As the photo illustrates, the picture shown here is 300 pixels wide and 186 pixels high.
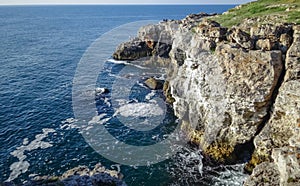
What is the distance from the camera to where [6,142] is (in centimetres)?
3462

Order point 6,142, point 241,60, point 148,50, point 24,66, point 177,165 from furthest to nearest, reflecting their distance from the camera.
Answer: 1. point 148,50
2. point 24,66
3. point 6,142
4. point 177,165
5. point 241,60

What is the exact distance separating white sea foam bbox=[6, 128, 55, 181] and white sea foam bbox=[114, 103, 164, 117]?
1231cm

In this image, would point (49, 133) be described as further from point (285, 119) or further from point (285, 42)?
point (285, 42)

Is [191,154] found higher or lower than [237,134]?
lower

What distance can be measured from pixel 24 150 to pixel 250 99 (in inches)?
1145

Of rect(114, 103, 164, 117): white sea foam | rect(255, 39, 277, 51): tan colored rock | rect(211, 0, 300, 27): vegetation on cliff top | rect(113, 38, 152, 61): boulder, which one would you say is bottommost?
rect(114, 103, 164, 117): white sea foam

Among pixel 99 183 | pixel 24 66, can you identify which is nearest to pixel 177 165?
pixel 99 183

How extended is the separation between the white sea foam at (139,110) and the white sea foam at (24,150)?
12306 millimetres

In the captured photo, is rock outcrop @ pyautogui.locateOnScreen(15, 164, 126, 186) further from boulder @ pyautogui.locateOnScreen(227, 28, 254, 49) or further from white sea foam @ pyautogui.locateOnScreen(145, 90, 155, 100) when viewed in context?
white sea foam @ pyautogui.locateOnScreen(145, 90, 155, 100)

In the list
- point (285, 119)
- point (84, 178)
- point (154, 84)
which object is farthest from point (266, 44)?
point (154, 84)

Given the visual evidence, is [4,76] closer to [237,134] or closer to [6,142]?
[6,142]

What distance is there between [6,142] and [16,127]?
4.20 metres

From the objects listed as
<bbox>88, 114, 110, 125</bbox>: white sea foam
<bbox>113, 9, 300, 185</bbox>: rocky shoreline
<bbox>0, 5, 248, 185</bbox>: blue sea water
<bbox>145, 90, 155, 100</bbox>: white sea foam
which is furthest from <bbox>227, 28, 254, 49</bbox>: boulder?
<bbox>88, 114, 110, 125</bbox>: white sea foam

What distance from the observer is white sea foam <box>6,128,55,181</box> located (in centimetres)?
2911
